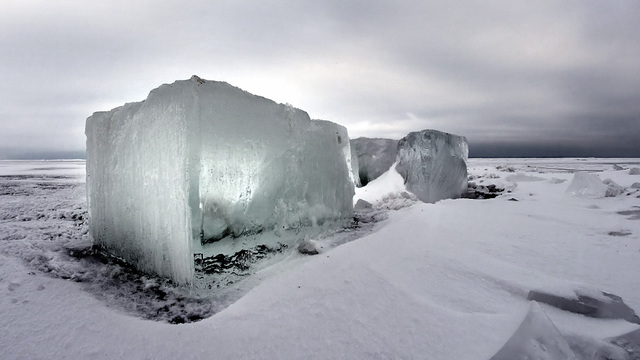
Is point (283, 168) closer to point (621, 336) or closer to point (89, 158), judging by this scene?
point (89, 158)

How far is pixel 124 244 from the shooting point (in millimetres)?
2373

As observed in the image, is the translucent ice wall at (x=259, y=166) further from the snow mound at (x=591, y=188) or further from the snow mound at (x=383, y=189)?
the snow mound at (x=591, y=188)

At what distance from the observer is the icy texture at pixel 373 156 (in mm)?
8195

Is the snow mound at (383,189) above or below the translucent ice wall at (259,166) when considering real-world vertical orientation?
below

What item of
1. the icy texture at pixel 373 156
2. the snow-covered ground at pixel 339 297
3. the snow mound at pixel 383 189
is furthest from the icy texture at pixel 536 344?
the icy texture at pixel 373 156

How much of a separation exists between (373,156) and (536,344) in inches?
300

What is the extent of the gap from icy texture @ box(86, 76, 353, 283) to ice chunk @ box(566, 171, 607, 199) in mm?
4979

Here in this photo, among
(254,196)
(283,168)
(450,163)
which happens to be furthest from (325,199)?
(450,163)

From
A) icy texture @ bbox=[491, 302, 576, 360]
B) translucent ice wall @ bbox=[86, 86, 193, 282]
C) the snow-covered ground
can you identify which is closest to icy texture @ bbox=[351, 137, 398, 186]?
the snow-covered ground

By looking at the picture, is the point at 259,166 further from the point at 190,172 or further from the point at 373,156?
the point at 373,156

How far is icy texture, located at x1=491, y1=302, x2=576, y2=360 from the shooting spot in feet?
3.42

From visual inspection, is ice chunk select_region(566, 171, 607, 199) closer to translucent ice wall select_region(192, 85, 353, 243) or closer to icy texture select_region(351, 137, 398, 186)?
icy texture select_region(351, 137, 398, 186)

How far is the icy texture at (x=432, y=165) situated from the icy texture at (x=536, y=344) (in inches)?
206

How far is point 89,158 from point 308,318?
2.77m
